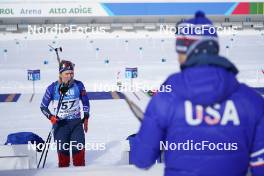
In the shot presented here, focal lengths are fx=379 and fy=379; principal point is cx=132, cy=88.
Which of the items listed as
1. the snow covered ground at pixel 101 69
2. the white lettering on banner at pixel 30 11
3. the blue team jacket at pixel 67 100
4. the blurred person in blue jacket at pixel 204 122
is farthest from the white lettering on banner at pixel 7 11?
the blurred person in blue jacket at pixel 204 122

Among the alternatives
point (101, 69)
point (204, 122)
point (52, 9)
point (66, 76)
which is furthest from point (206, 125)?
point (52, 9)

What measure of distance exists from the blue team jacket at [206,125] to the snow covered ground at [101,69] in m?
1.33

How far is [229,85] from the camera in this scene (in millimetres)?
1254

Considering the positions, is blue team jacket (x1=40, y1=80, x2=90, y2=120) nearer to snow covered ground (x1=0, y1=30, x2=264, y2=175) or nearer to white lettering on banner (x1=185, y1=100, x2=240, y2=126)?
snow covered ground (x1=0, y1=30, x2=264, y2=175)

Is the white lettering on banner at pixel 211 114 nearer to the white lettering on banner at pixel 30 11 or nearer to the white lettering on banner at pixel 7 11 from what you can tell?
the white lettering on banner at pixel 30 11

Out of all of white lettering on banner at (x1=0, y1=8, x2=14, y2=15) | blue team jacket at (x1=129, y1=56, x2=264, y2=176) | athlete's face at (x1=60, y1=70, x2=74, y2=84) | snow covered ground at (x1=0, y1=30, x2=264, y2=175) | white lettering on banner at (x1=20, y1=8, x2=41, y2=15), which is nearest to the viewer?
blue team jacket at (x1=129, y1=56, x2=264, y2=176)

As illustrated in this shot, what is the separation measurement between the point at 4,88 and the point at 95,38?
1430 centimetres

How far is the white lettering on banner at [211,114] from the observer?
4.23 feet

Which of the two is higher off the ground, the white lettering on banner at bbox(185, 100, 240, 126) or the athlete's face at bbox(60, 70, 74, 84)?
the athlete's face at bbox(60, 70, 74, 84)

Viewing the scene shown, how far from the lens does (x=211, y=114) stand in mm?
1288

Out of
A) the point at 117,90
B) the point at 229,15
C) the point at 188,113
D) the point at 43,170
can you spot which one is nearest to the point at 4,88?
the point at 117,90

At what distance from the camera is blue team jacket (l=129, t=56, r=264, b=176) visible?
127 centimetres

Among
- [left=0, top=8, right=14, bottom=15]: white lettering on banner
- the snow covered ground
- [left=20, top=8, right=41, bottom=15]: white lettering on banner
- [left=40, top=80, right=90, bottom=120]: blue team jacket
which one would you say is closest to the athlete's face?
[left=40, top=80, right=90, bottom=120]: blue team jacket

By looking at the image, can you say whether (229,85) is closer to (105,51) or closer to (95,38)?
(105,51)
